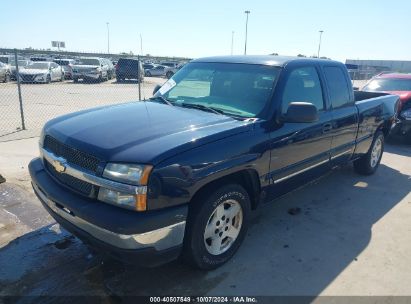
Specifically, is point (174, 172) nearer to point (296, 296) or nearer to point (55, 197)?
point (55, 197)

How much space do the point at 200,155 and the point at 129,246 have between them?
838 millimetres

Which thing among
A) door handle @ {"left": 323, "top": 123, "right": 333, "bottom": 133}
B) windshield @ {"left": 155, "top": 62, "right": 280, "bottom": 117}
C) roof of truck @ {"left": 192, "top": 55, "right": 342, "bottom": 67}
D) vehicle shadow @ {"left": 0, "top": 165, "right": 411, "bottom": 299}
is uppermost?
roof of truck @ {"left": 192, "top": 55, "right": 342, "bottom": 67}

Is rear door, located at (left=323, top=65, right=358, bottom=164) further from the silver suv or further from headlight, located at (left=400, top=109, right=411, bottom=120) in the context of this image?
the silver suv

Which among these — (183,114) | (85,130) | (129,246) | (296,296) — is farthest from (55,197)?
(296,296)

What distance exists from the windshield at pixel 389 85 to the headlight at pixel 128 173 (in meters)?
9.18

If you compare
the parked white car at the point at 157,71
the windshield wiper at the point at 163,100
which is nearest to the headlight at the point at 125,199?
the windshield wiper at the point at 163,100

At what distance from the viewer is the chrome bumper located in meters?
2.54

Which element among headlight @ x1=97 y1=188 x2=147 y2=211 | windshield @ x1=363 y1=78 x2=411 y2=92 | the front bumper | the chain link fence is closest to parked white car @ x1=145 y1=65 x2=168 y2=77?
the chain link fence

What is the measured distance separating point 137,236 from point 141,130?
910mm

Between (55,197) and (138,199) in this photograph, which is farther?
(55,197)

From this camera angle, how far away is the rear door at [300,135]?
142 inches

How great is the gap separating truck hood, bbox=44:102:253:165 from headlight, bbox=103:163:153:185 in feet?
0.14

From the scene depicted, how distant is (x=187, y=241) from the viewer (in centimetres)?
295

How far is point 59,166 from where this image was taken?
3.04 metres
